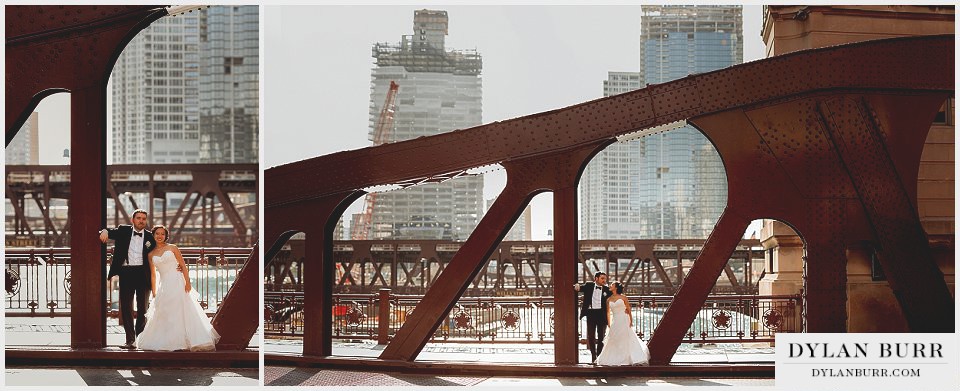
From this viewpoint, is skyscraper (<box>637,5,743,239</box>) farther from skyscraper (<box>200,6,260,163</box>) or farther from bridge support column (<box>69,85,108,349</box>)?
bridge support column (<box>69,85,108,349</box>)

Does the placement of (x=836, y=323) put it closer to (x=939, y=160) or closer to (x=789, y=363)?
(x=789, y=363)

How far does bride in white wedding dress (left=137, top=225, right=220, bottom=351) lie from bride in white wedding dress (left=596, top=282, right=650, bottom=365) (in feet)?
15.4

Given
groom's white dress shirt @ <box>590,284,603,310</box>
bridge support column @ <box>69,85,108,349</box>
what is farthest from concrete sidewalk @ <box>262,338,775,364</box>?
bridge support column @ <box>69,85,108,349</box>

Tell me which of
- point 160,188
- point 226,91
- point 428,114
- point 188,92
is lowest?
point 160,188

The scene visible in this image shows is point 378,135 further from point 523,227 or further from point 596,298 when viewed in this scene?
point 596,298

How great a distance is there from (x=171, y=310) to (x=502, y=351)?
6445 millimetres

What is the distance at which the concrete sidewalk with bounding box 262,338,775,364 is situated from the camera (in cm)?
1290

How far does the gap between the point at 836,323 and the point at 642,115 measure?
10.8ft

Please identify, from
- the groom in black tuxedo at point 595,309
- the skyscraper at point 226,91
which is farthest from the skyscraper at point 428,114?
the groom in black tuxedo at point 595,309

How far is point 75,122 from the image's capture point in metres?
9.94

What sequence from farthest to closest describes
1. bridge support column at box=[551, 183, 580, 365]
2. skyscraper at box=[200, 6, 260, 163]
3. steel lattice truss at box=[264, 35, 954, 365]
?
skyscraper at box=[200, 6, 260, 163] → bridge support column at box=[551, 183, 580, 365] → steel lattice truss at box=[264, 35, 954, 365]

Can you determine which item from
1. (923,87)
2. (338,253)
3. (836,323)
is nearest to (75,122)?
(836,323)

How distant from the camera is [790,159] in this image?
1040cm

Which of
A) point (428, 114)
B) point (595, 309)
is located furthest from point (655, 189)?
point (595, 309)
